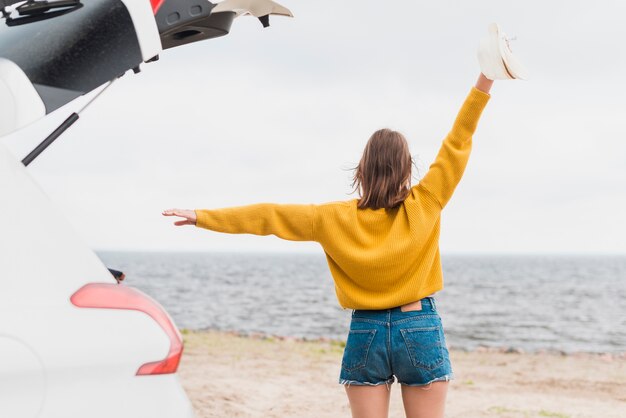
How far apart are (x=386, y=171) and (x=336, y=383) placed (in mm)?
5658

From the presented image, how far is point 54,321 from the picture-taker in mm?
2010

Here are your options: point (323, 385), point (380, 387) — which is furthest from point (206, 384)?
point (380, 387)

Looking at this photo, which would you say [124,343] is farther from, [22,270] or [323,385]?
[323,385]

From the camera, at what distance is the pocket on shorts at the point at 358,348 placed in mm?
3367

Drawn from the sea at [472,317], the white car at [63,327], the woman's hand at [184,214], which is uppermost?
the white car at [63,327]

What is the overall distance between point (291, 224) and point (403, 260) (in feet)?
1.73

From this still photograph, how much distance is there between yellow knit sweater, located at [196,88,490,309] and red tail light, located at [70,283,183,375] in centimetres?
125

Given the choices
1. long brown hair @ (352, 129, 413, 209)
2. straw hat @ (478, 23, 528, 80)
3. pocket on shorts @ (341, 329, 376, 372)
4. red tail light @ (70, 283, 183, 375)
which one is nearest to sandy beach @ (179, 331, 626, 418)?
pocket on shorts @ (341, 329, 376, 372)

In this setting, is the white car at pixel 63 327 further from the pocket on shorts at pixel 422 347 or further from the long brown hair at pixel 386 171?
the long brown hair at pixel 386 171

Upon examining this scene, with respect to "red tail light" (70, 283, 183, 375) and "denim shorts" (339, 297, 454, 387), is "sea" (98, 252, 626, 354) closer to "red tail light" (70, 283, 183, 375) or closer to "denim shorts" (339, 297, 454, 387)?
"denim shorts" (339, 297, 454, 387)

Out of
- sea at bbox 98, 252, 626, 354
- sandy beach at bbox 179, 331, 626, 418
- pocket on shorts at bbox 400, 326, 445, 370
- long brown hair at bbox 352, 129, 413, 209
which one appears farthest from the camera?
sea at bbox 98, 252, 626, 354

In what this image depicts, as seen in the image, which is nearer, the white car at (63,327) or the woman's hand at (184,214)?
the white car at (63,327)

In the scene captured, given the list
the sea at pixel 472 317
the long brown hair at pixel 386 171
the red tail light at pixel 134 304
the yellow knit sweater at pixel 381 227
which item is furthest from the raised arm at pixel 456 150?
the sea at pixel 472 317

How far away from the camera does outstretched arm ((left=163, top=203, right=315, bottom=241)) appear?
339 cm
